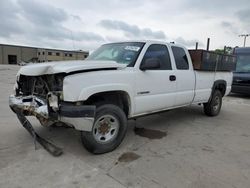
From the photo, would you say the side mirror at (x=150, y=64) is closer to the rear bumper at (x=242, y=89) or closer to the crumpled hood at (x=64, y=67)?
the crumpled hood at (x=64, y=67)

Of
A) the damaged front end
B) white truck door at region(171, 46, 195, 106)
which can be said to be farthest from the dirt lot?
white truck door at region(171, 46, 195, 106)

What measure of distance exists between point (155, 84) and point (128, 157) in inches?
56.8

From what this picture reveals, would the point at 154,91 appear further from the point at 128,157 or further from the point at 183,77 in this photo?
the point at 128,157

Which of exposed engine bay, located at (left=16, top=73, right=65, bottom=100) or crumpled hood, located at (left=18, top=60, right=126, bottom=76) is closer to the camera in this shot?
crumpled hood, located at (left=18, top=60, right=126, bottom=76)

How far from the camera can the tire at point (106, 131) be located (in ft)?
10.6

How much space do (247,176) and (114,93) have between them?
2236mm

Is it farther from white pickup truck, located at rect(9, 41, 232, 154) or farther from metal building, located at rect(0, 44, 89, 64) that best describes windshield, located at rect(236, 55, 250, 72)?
metal building, located at rect(0, 44, 89, 64)

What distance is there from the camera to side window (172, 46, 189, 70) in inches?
183

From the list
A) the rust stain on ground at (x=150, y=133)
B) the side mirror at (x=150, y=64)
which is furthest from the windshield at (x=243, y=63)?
the side mirror at (x=150, y=64)

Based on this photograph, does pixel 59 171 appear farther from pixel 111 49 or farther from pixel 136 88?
pixel 111 49

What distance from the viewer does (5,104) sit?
686cm

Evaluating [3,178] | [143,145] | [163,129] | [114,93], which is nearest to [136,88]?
[114,93]

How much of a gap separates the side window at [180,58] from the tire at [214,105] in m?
1.70

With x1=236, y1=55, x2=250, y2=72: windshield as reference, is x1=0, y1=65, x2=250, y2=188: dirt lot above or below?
below
